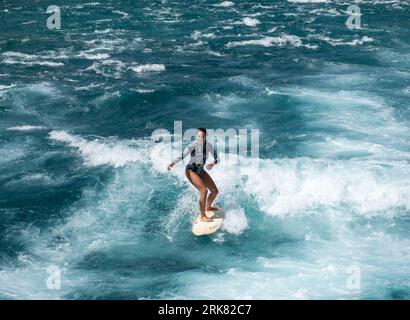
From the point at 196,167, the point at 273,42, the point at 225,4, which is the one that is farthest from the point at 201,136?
the point at 225,4

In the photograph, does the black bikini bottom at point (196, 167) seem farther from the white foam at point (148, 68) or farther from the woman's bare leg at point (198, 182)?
the white foam at point (148, 68)

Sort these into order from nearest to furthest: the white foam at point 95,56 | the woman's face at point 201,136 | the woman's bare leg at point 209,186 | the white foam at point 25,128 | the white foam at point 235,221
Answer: the woman's face at point 201,136
the woman's bare leg at point 209,186
the white foam at point 235,221
the white foam at point 25,128
the white foam at point 95,56

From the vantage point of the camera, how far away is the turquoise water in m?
14.8

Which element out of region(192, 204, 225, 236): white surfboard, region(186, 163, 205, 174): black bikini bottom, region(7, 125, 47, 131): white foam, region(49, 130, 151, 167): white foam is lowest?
region(192, 204, 225, 236): white surfboard

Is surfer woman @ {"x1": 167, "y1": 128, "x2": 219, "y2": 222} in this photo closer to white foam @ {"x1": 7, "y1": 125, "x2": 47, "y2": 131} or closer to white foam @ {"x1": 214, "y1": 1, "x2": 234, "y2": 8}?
white foam @ {"x1": 7, "y1": 125, "x2": 47, "y2": 131}

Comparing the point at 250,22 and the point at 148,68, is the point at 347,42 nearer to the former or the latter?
the point at 250,22

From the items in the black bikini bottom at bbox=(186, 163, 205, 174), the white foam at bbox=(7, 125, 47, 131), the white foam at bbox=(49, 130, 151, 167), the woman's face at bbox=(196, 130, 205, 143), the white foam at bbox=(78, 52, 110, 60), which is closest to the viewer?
the woman's face at bbox=(196, 130, 205, 143)

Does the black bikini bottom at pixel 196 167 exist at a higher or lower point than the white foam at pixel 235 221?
higher

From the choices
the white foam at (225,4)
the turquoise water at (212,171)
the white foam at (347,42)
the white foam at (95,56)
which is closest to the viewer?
the turquoise water at (212,171)

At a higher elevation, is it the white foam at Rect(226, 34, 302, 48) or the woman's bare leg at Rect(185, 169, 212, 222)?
the white foam at Rect(226, 34, 302, 48)

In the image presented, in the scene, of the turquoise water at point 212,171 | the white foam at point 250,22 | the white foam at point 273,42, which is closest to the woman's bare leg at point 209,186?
the turquoise water at point 212,171

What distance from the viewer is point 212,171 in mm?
19562

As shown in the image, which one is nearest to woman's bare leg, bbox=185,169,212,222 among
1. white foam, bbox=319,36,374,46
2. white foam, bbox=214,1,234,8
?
white foam, bbox=319,36,374,46

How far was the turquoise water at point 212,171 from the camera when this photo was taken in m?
14.8
